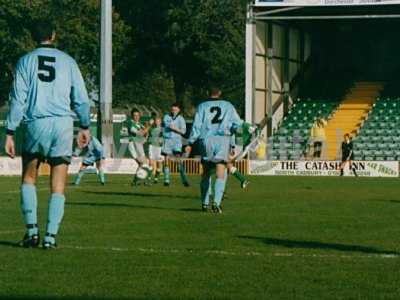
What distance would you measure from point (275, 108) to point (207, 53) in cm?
2148

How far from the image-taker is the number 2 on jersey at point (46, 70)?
38.9 feet

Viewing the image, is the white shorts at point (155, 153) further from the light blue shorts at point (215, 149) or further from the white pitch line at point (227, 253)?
the white pitch line at point (227, 253)

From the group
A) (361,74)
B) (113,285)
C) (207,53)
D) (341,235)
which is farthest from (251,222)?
(207,53)

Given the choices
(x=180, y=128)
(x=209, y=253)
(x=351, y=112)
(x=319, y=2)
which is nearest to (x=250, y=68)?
(x=319, y=2)

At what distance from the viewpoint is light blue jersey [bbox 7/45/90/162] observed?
1184cm

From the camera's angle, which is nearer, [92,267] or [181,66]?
[92,267]

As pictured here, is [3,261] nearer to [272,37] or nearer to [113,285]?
[113,285]

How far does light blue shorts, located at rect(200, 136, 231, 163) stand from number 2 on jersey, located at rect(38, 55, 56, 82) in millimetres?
7314

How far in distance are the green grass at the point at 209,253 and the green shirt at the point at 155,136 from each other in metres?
12.7

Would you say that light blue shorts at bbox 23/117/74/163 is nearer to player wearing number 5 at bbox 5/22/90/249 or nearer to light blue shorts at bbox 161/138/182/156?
player wearing number 5 at bbox 5/22/90/249

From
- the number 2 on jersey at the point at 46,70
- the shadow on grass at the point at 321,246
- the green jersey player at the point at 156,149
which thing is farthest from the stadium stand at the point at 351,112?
the number 2 on jersey at the point at 46,70

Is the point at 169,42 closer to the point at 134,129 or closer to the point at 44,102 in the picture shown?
the point at 134,129

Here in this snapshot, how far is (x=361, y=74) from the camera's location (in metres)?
56.2

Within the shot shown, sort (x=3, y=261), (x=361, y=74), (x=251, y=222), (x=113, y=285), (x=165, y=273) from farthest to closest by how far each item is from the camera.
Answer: (x=361, y=74) < (x=251, y=222) < (x=3, y=261) < (x=165, y=273) < (x=113, y=285)
